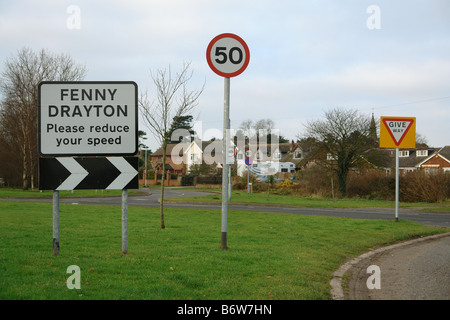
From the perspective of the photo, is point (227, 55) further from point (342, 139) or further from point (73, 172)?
point (342, 139)

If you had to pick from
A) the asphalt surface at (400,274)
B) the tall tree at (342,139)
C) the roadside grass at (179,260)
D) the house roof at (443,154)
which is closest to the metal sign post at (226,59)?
the roadside grass at (179,260)

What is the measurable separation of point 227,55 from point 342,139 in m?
27.5

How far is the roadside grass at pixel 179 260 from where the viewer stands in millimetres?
5297

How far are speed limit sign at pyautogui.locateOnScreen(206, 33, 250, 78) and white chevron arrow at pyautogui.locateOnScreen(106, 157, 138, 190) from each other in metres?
2.36

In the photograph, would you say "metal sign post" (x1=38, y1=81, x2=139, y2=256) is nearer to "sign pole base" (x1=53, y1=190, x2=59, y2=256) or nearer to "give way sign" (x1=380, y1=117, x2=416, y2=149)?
"sign pole base" (x1=53, y1=190, x2=59, y2=256)

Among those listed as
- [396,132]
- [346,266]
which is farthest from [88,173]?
[396,132]

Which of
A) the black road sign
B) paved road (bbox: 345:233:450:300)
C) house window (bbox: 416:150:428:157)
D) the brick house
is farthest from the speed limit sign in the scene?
house window (bbox: 416:150:428:157)

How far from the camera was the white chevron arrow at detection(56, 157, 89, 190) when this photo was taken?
7.07m

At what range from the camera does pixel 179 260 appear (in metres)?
7.15

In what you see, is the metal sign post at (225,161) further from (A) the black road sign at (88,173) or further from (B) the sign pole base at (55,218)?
(B) the sign pole base at (55,218)

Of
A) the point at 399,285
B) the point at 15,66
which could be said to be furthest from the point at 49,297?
the point at 15,66

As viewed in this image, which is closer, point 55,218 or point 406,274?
point 55,218

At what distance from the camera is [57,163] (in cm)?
709

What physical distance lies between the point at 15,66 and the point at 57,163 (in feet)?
123
